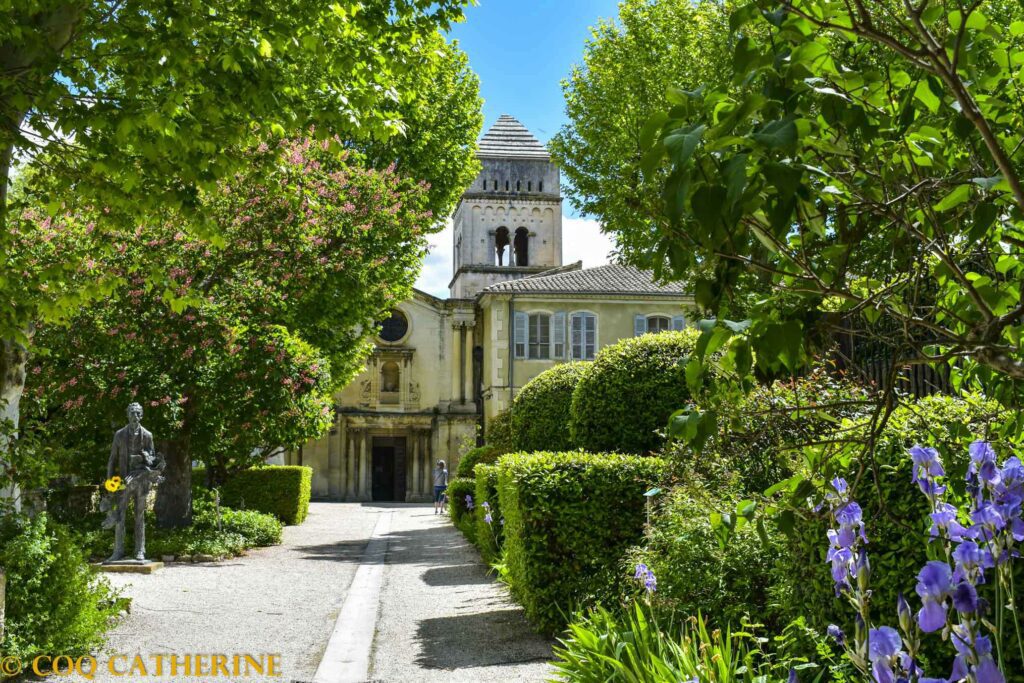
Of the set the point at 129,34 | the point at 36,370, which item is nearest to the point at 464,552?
the point at 36,370

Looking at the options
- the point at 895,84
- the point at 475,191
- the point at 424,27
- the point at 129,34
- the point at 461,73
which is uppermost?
the point at 475,191

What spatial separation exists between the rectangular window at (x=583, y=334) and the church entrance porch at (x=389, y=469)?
10.7m

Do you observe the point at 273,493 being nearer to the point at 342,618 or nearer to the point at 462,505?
the point at 462,505

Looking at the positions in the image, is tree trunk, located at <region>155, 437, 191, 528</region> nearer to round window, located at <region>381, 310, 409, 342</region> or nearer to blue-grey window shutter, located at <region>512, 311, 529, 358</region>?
blue-grey window shutter, located at <region>512, 311, 529, 358</region>

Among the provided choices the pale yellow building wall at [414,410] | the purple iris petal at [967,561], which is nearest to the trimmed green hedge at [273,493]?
the pale yellow building wall at [414,410]

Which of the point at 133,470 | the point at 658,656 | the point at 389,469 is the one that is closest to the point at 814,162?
the point at 658,656

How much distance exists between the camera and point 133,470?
13.7m

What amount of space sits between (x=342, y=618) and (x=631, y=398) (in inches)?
160

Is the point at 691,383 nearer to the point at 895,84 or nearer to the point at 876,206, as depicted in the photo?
the point at 876,206

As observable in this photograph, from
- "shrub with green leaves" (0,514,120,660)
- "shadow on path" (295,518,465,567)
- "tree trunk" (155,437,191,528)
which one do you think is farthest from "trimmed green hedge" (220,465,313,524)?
"shrub with green leaves" (0,514,120,660)

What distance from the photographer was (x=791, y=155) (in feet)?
5.47

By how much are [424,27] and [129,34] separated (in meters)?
2.61

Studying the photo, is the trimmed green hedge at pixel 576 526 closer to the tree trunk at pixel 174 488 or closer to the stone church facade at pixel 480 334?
the tree trunk at pixel 174 488

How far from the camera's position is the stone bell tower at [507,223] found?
5325 cm
